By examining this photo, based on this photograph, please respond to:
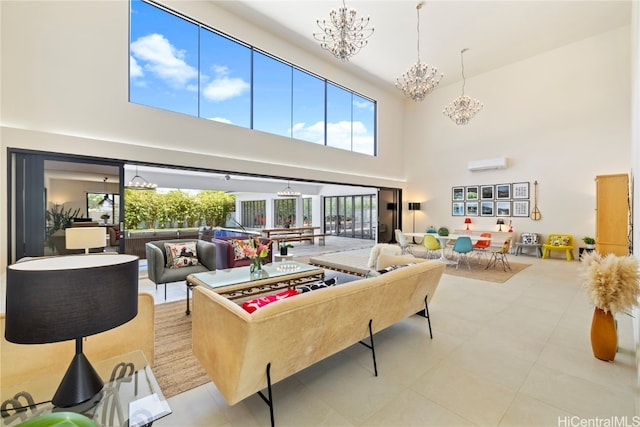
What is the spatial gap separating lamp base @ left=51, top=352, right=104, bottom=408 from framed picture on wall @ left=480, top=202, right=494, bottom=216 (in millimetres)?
10220

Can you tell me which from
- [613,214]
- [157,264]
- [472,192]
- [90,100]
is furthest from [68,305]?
[472,192]

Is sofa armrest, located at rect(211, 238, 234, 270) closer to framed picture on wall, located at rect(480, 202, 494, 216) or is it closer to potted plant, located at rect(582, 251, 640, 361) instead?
potted plant, located at rect(582, 251, 640, 361)

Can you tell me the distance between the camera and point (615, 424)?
1.76m

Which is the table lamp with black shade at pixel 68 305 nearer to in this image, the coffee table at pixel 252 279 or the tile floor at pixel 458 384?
the tile floor at pixel 458 384

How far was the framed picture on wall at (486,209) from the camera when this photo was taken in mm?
8945

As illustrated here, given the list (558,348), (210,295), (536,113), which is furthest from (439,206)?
(210,295)

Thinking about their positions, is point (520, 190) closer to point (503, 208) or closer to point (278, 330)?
point (503, 208)

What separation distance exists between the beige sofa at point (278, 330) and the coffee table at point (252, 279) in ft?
4.11

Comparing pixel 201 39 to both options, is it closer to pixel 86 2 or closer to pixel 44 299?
pixel 86 2

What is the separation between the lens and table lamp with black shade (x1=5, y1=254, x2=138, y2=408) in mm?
988

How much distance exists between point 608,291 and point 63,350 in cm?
427

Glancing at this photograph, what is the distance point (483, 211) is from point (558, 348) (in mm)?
7267

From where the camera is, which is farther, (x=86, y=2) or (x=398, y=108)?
(x=398, y=108)

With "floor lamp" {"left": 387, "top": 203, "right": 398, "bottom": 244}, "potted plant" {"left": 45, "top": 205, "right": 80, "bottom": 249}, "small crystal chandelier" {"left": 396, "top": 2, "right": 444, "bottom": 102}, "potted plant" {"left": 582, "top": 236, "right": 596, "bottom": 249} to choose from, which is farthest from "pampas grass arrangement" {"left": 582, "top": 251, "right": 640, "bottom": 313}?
"floor lamp" {"left": 387, "top": 203, "right": 398, "bottom": 244}
